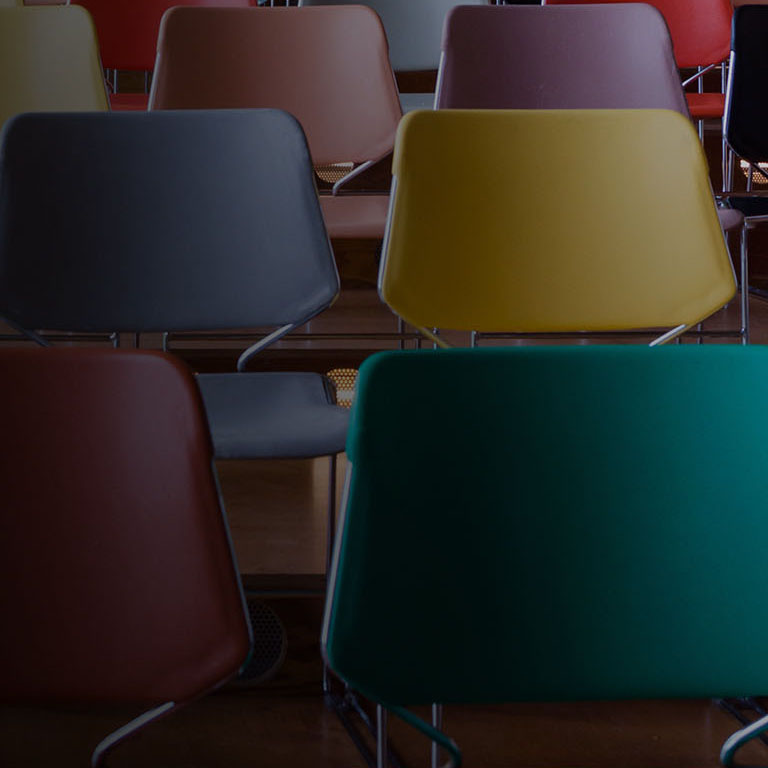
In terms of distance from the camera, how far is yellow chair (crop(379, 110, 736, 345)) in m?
1.66

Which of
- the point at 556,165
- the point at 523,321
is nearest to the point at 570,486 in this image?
the point at 523,321

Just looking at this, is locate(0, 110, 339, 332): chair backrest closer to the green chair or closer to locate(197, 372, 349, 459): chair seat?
locate(197, 372, 349, 459): chair seat

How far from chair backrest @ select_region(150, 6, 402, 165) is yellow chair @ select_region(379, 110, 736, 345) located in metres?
0.69

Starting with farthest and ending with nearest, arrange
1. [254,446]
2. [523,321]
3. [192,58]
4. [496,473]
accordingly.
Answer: [192,58] → [523,321] → [254,446] → [496,473]

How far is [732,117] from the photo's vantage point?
7.97 ft

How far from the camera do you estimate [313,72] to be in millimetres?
2350

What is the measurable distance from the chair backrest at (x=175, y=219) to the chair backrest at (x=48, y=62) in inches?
28.7

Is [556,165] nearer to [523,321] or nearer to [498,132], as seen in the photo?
[498,132]

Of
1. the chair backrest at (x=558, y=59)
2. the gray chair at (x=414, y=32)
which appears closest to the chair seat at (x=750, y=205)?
the chair backrest at (x=558, y=59)

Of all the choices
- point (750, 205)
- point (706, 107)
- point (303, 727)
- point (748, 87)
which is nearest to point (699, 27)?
point (706, 107)

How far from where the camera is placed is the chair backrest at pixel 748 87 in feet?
7.97

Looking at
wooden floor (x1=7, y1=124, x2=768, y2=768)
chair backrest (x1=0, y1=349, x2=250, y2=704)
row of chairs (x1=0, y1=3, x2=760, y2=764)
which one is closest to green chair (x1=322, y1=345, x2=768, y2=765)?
chair backrest (x1=0, y1=349, x2=250, y2=704)

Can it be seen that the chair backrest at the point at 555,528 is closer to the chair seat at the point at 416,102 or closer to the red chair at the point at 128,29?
the chair seat at the point at 416,102

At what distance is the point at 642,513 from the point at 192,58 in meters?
1.76
